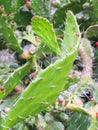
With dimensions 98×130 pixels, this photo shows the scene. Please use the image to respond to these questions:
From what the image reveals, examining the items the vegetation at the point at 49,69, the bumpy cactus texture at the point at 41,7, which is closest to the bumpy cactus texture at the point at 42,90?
the vegetation at the point at 49,69

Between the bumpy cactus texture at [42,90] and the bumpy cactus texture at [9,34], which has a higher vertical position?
the bumpy cactus texture at [9,34]

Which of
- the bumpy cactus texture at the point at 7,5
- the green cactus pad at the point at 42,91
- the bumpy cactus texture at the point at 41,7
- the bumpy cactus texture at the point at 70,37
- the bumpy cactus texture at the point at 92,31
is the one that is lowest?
the green cactus pad at the point at 42,91

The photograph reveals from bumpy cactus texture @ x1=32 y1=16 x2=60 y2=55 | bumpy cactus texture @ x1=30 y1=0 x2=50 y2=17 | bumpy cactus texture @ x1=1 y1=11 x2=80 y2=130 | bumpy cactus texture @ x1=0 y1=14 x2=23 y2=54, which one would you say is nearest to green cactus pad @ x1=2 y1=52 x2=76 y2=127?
bumpy cactus texture @ x1=1 y1=11 x2=80 y2=130

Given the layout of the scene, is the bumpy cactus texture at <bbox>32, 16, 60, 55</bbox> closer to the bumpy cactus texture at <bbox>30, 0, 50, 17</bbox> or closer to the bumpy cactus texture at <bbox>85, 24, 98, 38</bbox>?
the bumpy cactus texture at <bbox>85, 24, 98, 38</bbox>

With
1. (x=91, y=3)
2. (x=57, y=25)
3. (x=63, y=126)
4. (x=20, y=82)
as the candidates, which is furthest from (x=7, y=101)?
(x=91, y=3)

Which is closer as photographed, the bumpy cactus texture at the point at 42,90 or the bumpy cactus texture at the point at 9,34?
the bumpy cactus texture at the point at 42,90

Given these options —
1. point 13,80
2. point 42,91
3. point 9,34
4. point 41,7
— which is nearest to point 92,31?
point 41,7

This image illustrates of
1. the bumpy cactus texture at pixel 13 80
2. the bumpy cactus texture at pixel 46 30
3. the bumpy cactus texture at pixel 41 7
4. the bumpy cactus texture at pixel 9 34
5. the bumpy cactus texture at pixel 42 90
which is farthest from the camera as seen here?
the bumpy cactus texture at pixel 41 7

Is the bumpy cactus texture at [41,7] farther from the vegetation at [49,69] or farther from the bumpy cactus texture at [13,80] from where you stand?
the bumpy cactus texture at [13,80]
